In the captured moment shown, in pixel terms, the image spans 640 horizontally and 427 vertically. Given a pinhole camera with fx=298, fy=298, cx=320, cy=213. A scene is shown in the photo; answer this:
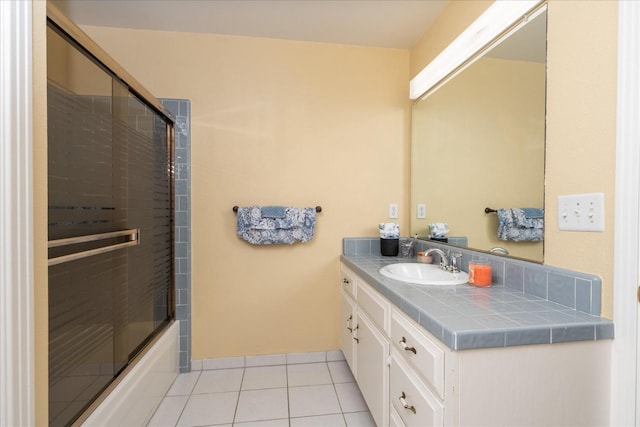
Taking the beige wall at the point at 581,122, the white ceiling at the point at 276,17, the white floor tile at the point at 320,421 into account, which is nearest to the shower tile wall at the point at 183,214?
the white ceiling at the point at 276,17

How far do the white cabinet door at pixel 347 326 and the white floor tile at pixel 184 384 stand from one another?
1002mm

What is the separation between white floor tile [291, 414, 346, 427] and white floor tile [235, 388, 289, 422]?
78mm

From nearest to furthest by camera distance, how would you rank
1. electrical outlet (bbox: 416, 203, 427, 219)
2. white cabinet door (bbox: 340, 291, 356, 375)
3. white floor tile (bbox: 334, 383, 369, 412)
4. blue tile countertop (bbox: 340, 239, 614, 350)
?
1. blue tile countertop (bbox: 340, 239, 614, 350)
2. white floor tile (bbox: 334, 383, 369, 412)
3. white cabinet door (bbox: 340, 291, 356, 375)
4. electrical outlet (bbox: 416, 203, 427, 219)

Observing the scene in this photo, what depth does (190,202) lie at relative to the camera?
2.03 m

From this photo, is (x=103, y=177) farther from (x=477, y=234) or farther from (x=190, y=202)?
(x=477, y=234)

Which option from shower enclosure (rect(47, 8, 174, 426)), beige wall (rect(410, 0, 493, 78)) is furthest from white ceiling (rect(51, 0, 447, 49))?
shower enclosure (rect(47, 8, 174, 426))

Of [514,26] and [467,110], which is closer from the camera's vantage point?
[514,26]

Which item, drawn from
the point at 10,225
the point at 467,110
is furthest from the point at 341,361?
the point at 10,225

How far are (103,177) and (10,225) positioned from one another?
70 cm

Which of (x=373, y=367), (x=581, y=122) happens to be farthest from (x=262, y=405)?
(x=581, y=122)

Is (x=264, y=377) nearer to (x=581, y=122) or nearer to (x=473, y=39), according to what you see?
(x=581, y=122)

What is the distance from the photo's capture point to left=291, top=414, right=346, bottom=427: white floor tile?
5.07 ft

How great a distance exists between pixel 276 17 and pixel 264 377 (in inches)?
91.5

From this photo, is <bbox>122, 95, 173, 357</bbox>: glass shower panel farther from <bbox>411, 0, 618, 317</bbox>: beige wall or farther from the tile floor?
<bbox>411, 0, 618, 317</bbox>: beige wall
